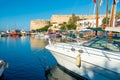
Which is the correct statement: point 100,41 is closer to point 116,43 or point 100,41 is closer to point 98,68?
point 116,43

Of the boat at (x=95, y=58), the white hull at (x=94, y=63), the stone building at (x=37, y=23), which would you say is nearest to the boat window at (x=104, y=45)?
the boat at (x=95, y=58)

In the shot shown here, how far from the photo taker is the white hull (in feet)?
36.1

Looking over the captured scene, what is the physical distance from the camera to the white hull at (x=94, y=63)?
11.0m

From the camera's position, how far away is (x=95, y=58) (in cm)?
1195

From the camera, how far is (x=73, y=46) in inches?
567

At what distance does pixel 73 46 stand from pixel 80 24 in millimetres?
55202

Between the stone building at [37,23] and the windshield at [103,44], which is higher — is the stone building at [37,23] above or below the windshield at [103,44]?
above

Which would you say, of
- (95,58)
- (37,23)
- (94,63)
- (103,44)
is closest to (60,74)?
(103,44)

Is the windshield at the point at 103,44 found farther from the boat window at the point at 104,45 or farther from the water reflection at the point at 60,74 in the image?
the water reflection at the point at 60,74

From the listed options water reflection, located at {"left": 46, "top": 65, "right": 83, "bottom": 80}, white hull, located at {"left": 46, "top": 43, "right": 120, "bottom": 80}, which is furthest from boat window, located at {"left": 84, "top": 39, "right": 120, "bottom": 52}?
water reflection, located at {"left": 46, "top": 65, "right": 83, "bottom": 80}

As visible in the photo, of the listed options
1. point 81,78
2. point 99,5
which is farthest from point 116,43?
point 99,5

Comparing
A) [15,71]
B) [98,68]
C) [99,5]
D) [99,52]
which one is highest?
[99,5]

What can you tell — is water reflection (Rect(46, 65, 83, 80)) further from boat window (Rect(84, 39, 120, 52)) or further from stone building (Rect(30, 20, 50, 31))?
stone building (Rect(30, 20, 50, 31))

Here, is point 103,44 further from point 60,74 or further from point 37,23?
point 37,23
